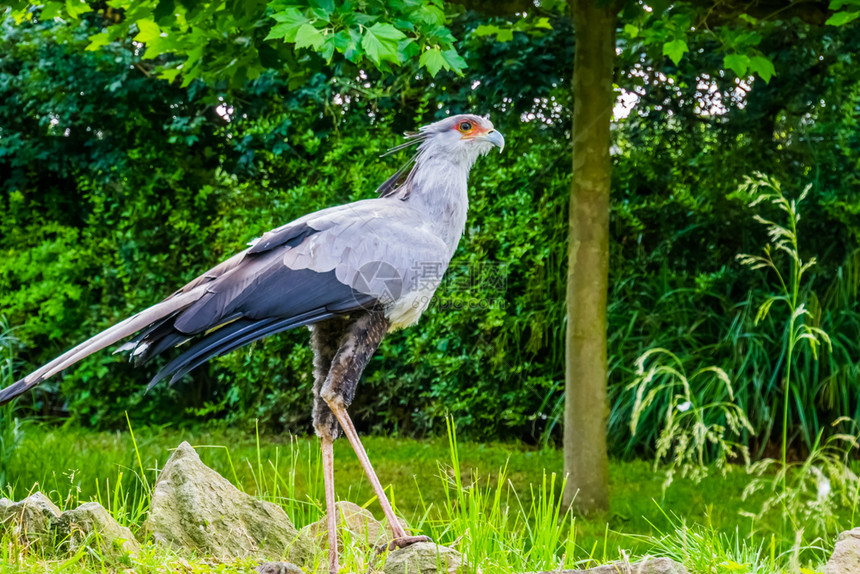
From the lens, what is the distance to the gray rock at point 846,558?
238 cm

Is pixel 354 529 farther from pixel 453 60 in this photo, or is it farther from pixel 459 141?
pixel 453 60

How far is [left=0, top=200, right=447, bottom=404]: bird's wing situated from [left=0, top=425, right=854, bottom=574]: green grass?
0.60 metres

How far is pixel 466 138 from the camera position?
10.4ft

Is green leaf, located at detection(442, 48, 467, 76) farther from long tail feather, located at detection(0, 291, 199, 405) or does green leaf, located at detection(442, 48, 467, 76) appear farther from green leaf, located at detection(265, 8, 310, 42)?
long tail feather, located at detection(0, 291, 199, 405)

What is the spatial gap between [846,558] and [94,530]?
2117 millimetres

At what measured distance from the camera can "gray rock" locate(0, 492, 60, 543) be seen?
2.63 m

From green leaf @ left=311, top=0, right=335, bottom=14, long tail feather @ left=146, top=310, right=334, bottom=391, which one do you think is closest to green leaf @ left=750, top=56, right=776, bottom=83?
green leaf @ left=311, top=0, right=335, bottom=14

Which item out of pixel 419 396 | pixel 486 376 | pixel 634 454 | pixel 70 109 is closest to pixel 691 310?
pixel 634 454

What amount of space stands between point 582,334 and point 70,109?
16.6 feet

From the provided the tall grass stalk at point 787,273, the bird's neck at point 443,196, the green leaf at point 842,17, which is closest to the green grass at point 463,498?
the tall grass stalk at point 787,273

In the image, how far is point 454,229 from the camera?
314 cm

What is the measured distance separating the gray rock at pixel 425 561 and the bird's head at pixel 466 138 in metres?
1.38

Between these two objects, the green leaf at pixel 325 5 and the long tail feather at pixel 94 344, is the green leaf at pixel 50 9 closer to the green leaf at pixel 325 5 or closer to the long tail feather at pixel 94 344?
the green leaf at pixel 325 5

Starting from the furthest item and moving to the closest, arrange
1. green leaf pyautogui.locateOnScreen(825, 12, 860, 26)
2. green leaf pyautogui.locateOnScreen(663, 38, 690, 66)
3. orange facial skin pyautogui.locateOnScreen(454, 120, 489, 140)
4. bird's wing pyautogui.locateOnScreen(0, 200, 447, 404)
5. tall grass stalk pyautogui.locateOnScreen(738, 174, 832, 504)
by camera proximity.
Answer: green leaf pyautogui.locateOnScreen(663, 38, 690, 66) → green leaf pyautogui.locateOnScreen(825, 12, 860, 26) → orange facial skin pyautogui.locateOnScreen(454, 120, 489, 140) → tall grass stalk pyautogui.locateOnScreen(738, 174, 832, 504) → bird's wing pyautogui.locateOnScreen(0, 200, 447, 404)
